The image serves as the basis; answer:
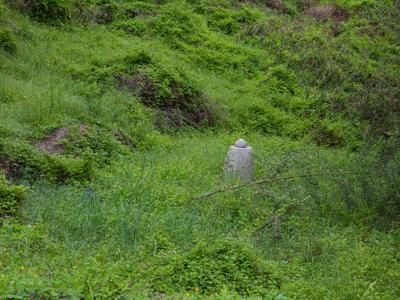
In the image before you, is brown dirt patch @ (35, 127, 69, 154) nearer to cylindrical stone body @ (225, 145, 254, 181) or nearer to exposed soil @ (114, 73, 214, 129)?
cylindrical stone body @ (225, 145, 254, 181)

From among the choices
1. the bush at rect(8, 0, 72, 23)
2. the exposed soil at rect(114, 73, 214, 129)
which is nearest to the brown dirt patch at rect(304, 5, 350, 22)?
the exposed soil at rect(114, 73, 214, 129)

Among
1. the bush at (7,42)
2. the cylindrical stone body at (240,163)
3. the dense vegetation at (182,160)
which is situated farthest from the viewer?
the bush at (7,42)

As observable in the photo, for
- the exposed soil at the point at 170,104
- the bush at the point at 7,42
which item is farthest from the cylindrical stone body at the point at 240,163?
the bush at the point at 7,42

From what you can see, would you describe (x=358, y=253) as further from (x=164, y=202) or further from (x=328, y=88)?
(x=328, y=88)

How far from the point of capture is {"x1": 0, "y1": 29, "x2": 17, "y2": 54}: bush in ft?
48.6

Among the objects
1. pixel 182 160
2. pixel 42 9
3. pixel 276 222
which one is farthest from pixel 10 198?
pixel 42 9

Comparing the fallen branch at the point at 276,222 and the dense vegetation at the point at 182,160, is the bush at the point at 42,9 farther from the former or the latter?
the fallen branch at the point at 276,222

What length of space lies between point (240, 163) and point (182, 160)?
3.55ft

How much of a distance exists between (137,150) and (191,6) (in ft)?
33.8

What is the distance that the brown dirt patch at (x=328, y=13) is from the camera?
24.0 m

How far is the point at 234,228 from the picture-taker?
878cm

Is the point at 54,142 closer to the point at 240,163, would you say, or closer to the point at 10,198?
the point at 10,198

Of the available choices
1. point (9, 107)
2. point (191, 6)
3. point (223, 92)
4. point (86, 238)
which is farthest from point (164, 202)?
point (191, 6)

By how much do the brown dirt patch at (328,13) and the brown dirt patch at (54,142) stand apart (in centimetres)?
1497
